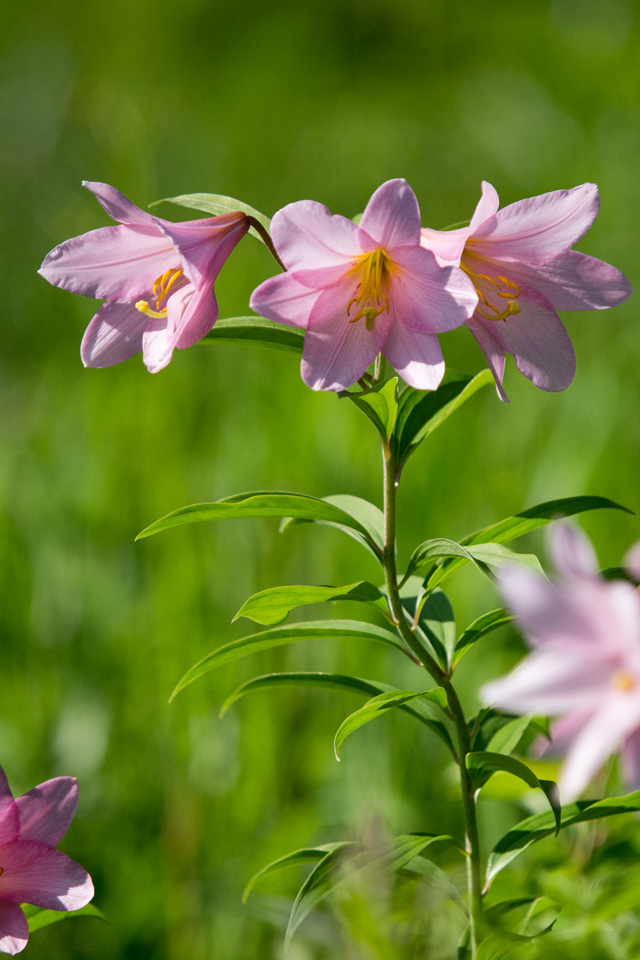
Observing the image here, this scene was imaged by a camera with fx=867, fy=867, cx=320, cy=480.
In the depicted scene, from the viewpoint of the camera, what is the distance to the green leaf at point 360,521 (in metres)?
0.45

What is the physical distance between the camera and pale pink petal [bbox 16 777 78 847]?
395 mm

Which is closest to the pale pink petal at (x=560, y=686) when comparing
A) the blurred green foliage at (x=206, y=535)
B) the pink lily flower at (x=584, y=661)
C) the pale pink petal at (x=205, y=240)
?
the pink lily flower at (x=584, y=661)

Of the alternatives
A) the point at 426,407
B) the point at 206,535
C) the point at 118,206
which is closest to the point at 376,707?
the point at 426,407

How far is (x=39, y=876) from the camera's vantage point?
385mm

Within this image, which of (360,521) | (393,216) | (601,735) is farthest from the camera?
(360,521)

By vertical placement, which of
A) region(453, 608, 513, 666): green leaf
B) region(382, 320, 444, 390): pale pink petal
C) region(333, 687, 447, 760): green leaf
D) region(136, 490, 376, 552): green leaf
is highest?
region(382, 320, 444, 390): pale pink petal

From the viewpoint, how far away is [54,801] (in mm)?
397

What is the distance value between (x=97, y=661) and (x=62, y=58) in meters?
3.29

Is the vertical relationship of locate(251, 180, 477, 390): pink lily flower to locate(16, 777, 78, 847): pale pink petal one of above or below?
above

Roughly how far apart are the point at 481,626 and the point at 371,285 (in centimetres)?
18

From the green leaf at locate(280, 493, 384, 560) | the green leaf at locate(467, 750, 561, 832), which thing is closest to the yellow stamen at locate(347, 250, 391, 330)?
the green leaf at locate(280, 493, 384, 560)

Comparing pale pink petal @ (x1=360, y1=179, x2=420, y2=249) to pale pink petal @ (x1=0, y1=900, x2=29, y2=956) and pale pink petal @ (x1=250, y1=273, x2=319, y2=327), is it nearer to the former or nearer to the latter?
pale pink petal @ (x1=250, y1=273, x2=319, y2=327)

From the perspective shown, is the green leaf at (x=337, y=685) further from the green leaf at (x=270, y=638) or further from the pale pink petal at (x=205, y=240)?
the pale pink petal at (x=205, y=240)

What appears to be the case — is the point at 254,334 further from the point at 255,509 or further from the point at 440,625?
the point at 440,625
